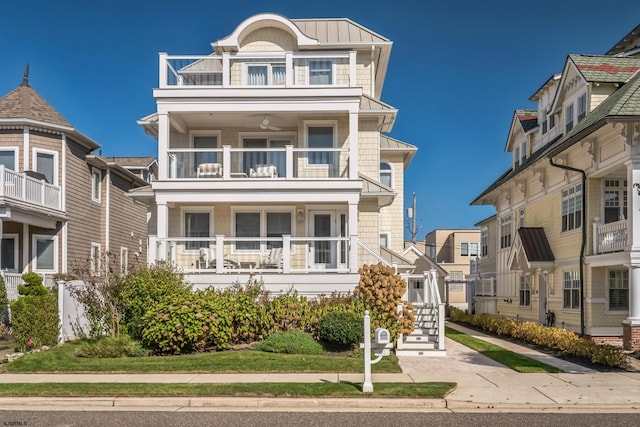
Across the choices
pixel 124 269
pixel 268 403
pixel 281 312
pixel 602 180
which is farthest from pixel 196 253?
pixel 602 180

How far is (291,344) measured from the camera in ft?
49.6

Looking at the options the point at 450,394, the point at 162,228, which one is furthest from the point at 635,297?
the point at 162,228

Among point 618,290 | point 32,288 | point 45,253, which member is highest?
point 45,253

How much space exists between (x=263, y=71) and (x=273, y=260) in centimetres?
667

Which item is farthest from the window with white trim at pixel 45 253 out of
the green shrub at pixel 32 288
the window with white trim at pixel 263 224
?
the green shrub at pixel 32 288

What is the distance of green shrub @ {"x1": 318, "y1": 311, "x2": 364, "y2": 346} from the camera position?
1552 cm

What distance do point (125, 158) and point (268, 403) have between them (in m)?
28.3

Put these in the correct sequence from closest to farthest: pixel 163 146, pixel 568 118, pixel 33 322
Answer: pixel 33 322, pixel 163 146, pixel 568 118

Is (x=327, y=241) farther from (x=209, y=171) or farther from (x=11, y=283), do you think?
(x=11, y=283)

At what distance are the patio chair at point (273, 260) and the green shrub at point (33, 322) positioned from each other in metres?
6.45

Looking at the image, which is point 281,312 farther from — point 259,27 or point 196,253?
point 259,27

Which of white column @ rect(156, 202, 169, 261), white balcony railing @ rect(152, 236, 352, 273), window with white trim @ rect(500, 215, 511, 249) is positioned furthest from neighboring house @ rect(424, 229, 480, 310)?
white column @ rect(156, 202, 169, 261)

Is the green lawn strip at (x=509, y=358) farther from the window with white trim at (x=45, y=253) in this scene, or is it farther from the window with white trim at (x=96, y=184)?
the window with white trim at (x=96, y=184)

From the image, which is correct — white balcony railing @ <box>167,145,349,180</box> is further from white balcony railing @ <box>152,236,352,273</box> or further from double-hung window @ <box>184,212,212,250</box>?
white balcony railing @ <box>152,236,352,273</box>
